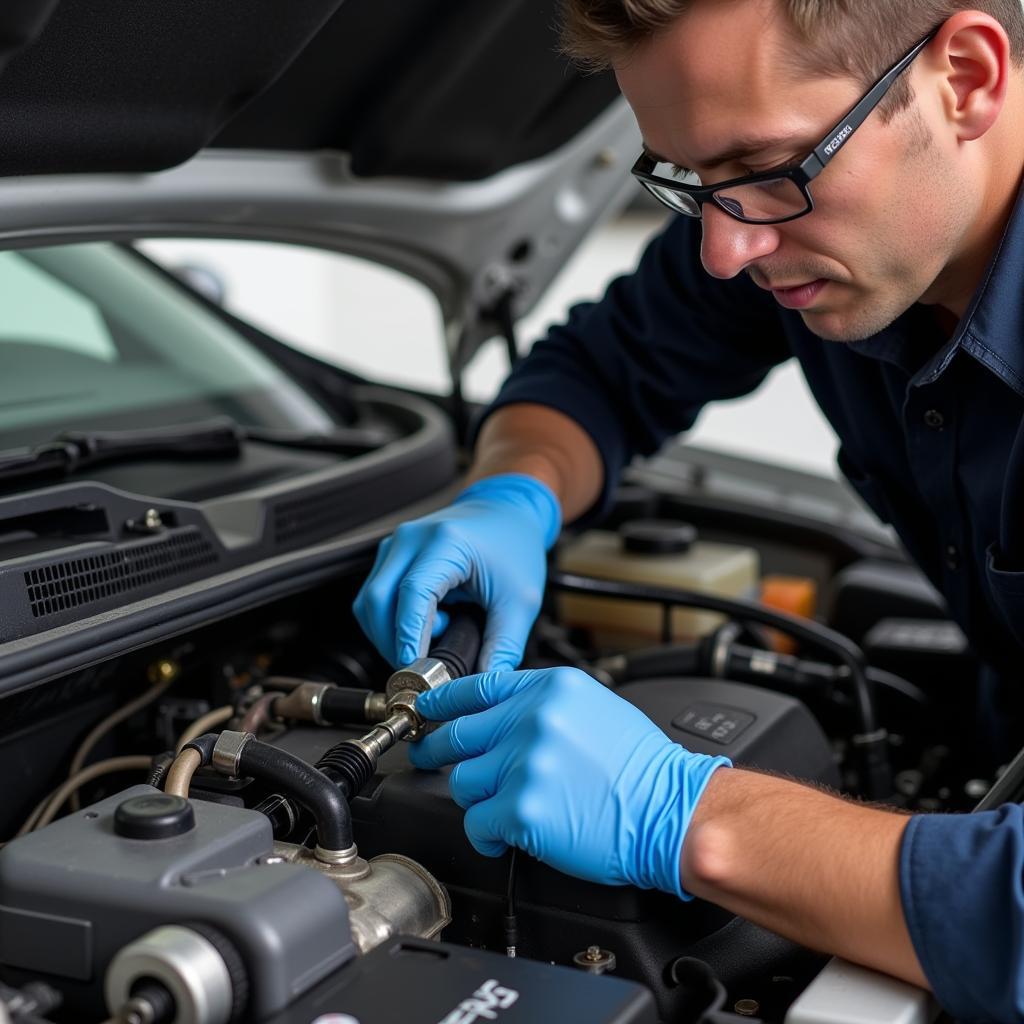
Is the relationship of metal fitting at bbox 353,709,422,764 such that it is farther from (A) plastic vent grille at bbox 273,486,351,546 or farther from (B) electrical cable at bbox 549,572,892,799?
(B) electrical cable at bbox 549,572,892,799

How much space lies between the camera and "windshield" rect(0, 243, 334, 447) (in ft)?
5.20

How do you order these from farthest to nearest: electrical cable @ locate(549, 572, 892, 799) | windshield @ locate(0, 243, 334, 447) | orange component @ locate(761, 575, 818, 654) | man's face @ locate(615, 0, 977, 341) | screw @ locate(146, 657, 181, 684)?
orange component @ locate(761, 575, 818, 654) → windshield @ locate(0, 243, 334, 447) → electrical cable @ locate(549, 572, 892, 799) → screw @ locate(146, 657, 181, 684) → man's face @ locate(615, 0, 977, 341)

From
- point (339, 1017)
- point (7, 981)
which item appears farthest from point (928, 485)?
point (7, 981)

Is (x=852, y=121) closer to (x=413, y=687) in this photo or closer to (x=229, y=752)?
(x=413, y=687)

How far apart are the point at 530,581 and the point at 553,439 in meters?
0.33

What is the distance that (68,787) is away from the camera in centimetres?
115

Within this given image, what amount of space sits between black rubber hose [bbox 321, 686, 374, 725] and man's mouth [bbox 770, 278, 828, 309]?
0.54 m

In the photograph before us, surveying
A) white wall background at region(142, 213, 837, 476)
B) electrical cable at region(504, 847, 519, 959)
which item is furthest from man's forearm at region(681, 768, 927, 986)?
white wall background at region(142, 213, 837, 476)

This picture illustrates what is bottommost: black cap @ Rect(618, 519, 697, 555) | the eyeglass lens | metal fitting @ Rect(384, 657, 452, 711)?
black cap @ Rect(618, 519, 697, 555)

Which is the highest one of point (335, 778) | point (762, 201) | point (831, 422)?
point (762, 201)

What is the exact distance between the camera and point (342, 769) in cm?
101

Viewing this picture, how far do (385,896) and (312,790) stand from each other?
0.10 m

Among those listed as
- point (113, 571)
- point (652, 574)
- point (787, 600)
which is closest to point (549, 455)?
point (652, 574)

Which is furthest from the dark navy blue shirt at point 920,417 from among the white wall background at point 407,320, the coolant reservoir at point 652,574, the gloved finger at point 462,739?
the white wall background at point 407,320
